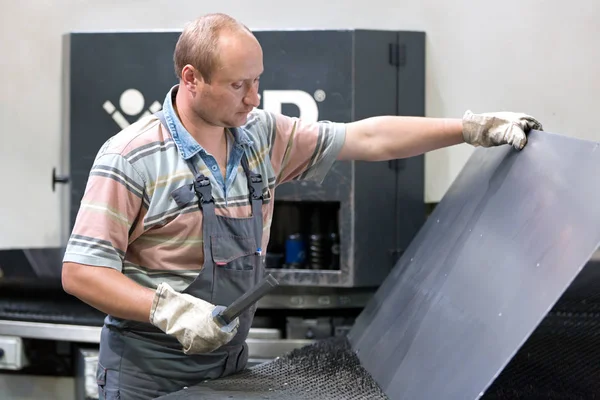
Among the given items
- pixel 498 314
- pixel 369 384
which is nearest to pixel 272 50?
pixel 369 384

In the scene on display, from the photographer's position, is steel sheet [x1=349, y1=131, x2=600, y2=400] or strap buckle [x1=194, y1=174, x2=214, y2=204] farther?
strap buckle [x1=194, y1=174, x2=214, y2=204]

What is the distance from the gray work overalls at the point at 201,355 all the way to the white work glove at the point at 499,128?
38 centimetres

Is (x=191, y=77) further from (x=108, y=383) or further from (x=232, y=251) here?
(x=108, y=383)

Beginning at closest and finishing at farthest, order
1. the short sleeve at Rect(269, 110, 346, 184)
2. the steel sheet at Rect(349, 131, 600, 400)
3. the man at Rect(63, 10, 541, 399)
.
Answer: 1. the steel sheet at Rect(349, 131, 600, 400)
2. the man at Rect(63, 10, 541, 399)
3. the short sleeve at Rect(269, 110, 346, 184)

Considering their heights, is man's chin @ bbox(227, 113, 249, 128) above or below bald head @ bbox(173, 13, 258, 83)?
below

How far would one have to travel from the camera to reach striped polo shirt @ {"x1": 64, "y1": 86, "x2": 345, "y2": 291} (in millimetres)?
1314

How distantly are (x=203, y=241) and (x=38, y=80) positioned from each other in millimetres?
1122

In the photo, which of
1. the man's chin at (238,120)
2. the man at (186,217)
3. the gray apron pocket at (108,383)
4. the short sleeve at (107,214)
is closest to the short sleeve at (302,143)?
the man at (186,217)

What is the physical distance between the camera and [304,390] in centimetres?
132

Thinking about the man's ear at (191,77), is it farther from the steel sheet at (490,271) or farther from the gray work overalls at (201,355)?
the steel sheet at (490,271)

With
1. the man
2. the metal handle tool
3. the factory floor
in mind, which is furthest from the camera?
the factory floor

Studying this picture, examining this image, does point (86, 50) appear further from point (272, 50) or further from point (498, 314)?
point (498, 314)

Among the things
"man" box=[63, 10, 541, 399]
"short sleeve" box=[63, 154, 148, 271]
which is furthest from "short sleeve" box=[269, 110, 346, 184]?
"short sleeve" box=[63, 154, 148, 271]

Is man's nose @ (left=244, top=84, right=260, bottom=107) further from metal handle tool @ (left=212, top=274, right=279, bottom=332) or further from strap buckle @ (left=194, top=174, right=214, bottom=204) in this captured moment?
metal handle tool @ (left=212, top=274, right=279, bottom=332)
